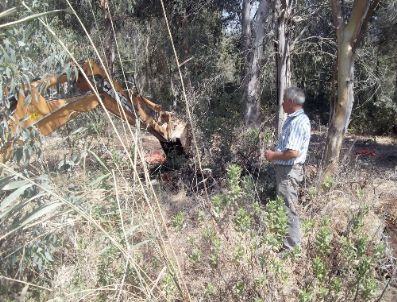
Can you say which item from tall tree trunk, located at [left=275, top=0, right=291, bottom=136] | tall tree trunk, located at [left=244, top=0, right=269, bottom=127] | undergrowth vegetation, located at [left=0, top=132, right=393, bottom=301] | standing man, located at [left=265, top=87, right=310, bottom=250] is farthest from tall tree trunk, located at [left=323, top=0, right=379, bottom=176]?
tall tree trunk, located at [left=244, top=0, right=269, bottom=127]

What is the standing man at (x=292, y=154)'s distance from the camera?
14.0ft

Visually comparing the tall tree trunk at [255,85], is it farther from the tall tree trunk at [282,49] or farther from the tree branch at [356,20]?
the tree branch at [356,20]

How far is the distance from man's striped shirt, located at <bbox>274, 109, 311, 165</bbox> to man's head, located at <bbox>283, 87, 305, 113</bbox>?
5 cm

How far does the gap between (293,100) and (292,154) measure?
496mm

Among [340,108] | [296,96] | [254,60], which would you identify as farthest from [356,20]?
[254,60]

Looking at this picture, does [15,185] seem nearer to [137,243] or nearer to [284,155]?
[137,243]

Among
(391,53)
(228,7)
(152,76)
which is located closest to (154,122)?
(228,7)

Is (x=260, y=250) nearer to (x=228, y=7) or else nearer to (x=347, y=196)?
(x=347, y=196)

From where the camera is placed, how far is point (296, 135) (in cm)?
434

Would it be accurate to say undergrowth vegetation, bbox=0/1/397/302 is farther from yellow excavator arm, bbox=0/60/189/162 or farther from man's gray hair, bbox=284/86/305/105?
man's gray hair, bbox=284/86/305/105

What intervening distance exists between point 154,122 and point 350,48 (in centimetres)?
288

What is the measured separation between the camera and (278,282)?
2922mm

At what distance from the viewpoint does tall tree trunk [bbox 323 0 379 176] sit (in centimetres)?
539

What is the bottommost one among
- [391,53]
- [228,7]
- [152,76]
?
[152,76]
